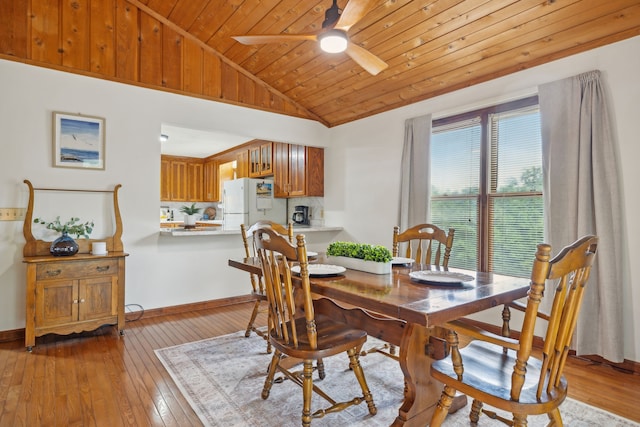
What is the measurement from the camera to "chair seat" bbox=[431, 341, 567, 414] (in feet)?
4.08

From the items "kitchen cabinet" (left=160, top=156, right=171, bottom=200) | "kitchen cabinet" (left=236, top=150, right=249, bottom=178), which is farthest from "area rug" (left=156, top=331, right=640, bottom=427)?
"kitchen cabinet" (left=160, top=156, right=171, bottom=200)

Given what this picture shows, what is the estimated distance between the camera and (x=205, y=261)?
4.07 meters

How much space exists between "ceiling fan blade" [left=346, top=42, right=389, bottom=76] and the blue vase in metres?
2.77

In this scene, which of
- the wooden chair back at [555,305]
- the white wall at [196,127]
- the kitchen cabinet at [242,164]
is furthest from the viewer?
the kitchen cabinet at [242,164]

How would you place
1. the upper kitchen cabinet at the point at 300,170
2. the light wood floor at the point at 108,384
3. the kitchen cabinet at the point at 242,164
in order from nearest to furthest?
the light wood floor at the point at 108,384 → the upper kitchen cabinet at the point at 300,170 → the kitchen cabinet at the point at 242,164

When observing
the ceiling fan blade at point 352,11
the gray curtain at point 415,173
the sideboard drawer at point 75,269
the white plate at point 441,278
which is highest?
the ceiling fan blade at point 352,11

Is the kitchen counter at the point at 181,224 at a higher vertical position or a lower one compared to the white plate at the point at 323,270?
higher

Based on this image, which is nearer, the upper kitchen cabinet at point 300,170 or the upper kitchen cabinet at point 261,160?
the upper kitchen cabinet at point 300,170

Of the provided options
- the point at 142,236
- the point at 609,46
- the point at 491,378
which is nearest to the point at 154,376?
the point at 142,236

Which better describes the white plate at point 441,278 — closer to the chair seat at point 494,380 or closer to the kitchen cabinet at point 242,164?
the chair seat at point 494,380

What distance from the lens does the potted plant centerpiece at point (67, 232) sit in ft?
9.80

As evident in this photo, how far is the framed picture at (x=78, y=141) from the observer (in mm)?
3223

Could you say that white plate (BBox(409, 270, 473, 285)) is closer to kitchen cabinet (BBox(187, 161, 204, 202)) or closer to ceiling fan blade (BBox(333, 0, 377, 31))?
ceiling fan blade (BBox(333, 0, 377, 31))

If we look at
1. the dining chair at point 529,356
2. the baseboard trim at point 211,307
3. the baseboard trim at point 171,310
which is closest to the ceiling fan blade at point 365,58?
the dining chair at point 529,356
